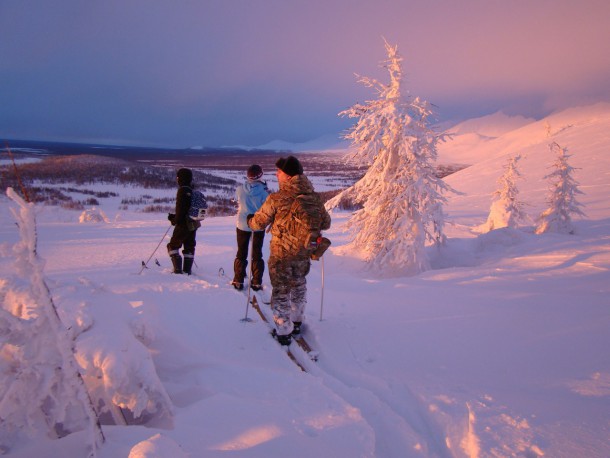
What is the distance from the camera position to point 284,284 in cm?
444

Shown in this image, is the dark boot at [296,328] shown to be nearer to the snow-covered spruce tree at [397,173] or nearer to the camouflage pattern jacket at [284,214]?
the camouflage pattern jacket at [284,214]

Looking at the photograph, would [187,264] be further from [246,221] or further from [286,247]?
[286,247]

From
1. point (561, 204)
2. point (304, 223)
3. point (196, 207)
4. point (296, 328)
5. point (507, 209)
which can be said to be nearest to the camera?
point (304, 223)

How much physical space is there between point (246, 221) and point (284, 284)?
7.30 ft

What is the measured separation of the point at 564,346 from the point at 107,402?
4.64 m

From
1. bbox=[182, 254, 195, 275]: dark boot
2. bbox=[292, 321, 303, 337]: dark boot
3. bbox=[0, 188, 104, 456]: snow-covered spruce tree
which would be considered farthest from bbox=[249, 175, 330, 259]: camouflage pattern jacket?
bbox=[182, 254, 195, 275]: dark boot

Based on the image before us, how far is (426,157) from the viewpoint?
34.1 feet

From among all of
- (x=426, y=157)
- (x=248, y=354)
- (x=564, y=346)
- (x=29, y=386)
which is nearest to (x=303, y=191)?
(x=248, y=354)

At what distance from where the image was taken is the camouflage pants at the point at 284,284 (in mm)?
4402

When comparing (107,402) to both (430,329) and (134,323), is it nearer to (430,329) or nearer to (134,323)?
(134,323)

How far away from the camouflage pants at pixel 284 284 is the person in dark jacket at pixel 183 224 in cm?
308

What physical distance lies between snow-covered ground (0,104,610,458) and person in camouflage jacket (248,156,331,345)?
444 mm

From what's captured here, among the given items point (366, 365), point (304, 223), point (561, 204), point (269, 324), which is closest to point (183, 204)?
point (269, 324)

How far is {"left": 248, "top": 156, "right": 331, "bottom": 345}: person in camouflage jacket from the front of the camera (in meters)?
4.20
